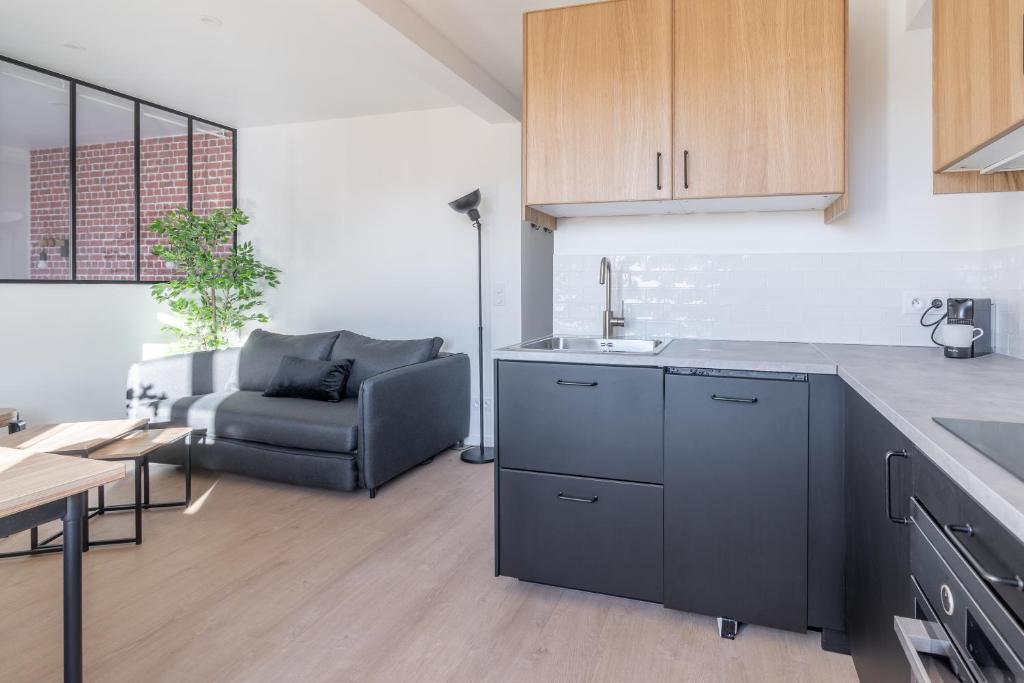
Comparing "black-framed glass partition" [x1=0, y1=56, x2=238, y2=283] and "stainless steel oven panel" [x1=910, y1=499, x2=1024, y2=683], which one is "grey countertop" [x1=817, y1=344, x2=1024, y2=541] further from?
"black-framed glass partition" [x1=0, y1=56, x2=238, y2=283]

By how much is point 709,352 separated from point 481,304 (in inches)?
97.3

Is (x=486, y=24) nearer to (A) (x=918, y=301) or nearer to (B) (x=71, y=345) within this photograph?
(A) (x=918, y=301)

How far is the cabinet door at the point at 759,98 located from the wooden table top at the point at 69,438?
2.63m

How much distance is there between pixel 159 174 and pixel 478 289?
2575 millimetres

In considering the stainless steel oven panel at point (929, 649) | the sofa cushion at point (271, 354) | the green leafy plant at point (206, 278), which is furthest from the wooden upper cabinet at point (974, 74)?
the green leafy plant at point (206, 278)

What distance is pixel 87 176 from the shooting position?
4.07 m

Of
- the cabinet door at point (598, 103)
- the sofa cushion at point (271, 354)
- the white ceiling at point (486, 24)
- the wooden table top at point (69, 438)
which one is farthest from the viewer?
the sofa cushion at point (271, 354)

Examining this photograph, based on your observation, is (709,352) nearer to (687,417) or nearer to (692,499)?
(687,417)

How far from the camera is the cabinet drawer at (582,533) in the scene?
2.04m

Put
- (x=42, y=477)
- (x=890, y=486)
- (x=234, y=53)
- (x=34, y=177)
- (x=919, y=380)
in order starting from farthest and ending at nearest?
(x=34, y=177) < (x=234, y=53) < (x=919, y=380) < (x=42, y=477) < (x=890, y=486)

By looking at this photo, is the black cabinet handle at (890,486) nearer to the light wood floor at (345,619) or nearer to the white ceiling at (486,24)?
the light wood floor at (345,619)

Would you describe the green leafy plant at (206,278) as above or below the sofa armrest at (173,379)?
above

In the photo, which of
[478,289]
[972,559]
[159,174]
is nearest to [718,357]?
[972,559]

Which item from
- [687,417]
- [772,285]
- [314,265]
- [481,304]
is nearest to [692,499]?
[687,417]
